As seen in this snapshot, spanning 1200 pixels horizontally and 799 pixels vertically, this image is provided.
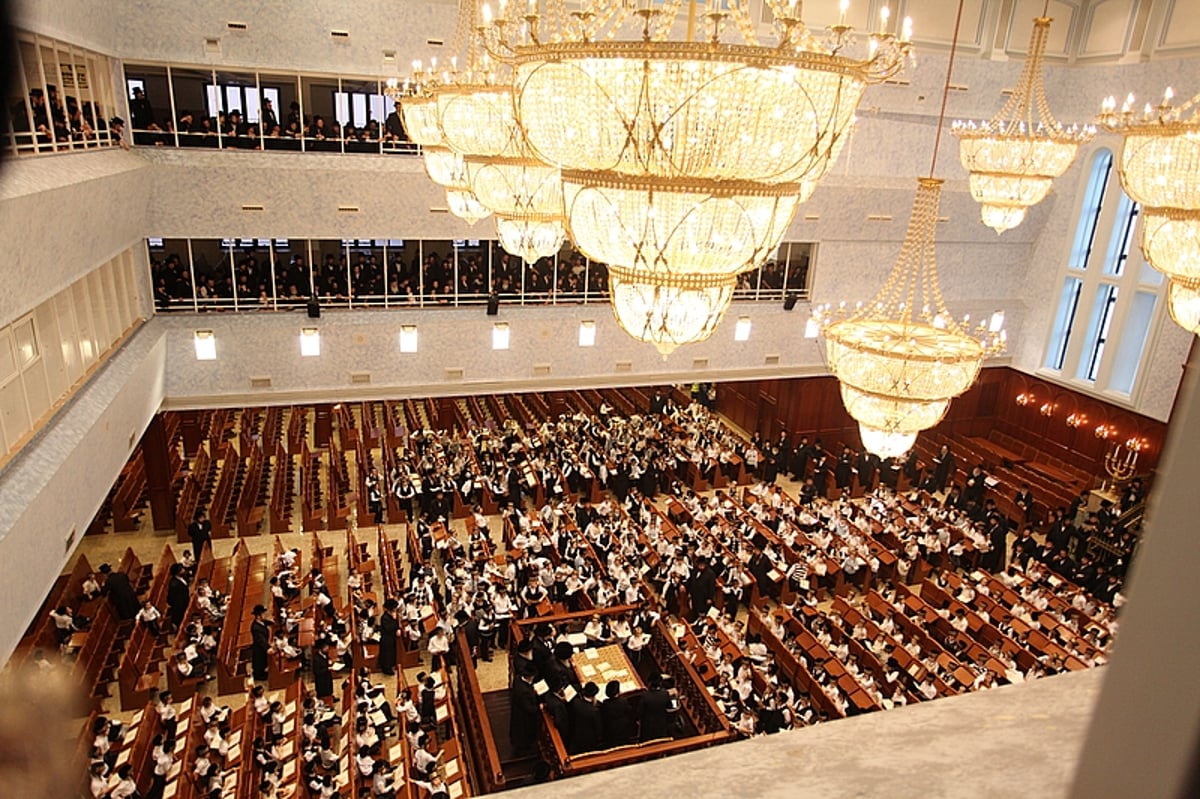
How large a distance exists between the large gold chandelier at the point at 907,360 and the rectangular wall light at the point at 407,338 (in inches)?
364

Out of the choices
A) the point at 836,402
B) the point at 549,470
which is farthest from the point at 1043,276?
the point at 549,470

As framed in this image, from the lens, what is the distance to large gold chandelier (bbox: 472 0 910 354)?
318 centimetres

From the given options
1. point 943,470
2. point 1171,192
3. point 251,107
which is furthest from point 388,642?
point 943,470

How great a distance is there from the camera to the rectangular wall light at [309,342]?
13820 millimetres

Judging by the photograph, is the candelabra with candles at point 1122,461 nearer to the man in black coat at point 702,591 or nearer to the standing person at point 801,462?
the standing person at point 801,462

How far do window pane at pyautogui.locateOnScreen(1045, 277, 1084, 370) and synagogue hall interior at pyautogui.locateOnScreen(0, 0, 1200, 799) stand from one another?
0.67 feet

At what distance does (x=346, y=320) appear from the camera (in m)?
14.1

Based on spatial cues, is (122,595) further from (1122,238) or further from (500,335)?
(1122,238)

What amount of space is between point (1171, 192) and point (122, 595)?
1284 centimetres

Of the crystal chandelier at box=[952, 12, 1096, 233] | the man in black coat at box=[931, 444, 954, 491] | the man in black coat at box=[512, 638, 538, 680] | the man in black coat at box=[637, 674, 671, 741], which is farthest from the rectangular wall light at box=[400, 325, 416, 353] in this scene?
the man in black coat at box=[931, 444, 954, 491]

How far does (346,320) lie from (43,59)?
5860 millimetres

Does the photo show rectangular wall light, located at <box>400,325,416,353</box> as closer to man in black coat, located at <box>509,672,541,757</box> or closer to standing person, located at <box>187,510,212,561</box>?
standing person, located at <box>187,510,212,561</box>

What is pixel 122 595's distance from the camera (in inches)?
438

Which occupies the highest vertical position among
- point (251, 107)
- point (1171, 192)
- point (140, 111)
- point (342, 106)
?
point (342, 106)
